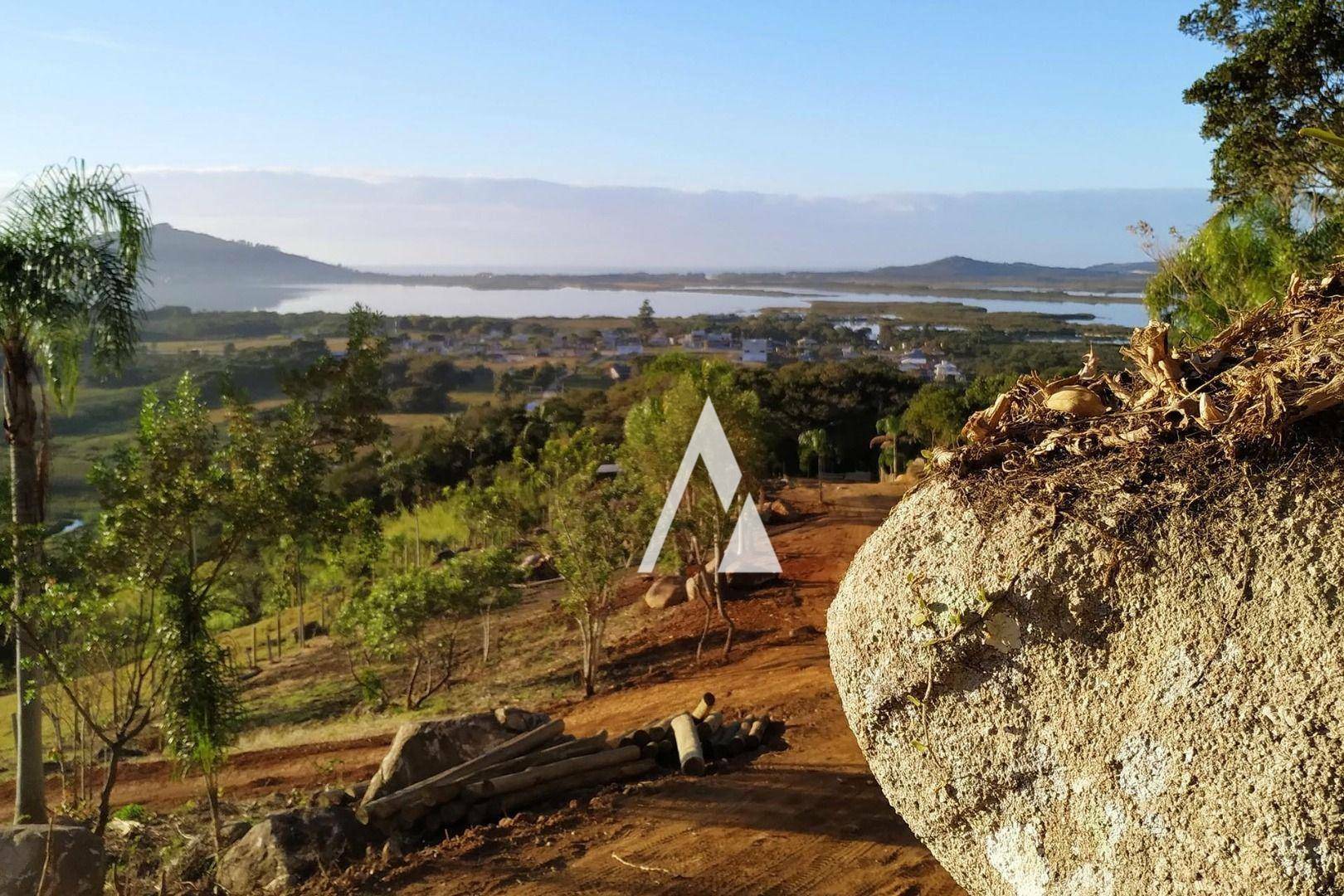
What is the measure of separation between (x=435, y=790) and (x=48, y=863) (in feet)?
8.67

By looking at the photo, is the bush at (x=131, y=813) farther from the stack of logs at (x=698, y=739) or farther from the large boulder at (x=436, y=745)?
the stack of logs at (x=698, y=739)

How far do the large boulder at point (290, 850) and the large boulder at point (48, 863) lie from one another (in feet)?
2.93

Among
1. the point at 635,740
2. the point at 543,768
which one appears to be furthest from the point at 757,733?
the point at 543,768

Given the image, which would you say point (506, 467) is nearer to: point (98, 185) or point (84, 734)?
point (84, 734)

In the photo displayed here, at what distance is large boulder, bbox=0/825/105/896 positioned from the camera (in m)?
6.87

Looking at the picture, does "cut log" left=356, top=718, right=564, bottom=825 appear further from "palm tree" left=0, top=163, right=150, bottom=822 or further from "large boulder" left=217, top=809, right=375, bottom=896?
"palm tree" left=0, top=163, right=150, bottom=822

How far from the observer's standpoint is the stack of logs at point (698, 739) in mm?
8266

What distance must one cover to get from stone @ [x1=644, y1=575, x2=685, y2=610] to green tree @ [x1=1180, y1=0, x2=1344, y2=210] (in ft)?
37.2

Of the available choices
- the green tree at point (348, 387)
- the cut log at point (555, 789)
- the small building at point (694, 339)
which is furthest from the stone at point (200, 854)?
the small building at point (694, 339)

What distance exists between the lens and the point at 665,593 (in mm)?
17969

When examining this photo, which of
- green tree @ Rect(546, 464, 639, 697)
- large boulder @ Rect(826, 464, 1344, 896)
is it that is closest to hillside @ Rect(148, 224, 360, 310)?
green tree @ Rect(546, 464, 639, 697)

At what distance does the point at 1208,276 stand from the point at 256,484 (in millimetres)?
12099

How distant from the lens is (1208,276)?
43.1ft

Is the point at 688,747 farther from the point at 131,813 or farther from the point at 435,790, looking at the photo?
the point at 131,813
